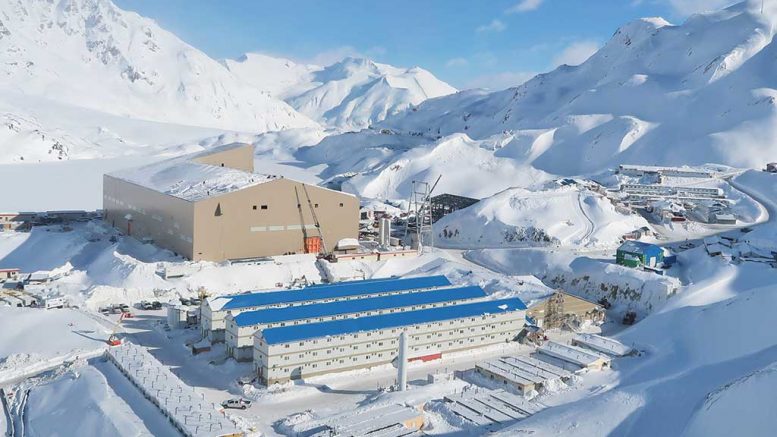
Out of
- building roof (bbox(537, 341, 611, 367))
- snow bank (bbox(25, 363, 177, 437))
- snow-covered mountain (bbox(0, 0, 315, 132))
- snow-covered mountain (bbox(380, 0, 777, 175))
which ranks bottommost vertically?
snow bank (bbox(25, 363, 177, 437))

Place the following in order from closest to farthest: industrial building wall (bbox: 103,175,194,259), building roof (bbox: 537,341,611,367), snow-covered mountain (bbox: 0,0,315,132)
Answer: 1. building roof (bbox: 537,341,611,367)
2. industrial building wall (bbox: 103,175,194,259)
3. snow-covered mountain (bbox: 0,0,315,132)

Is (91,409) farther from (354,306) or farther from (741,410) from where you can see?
(741,410)

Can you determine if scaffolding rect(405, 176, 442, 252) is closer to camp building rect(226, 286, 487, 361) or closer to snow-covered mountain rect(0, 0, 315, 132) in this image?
camp building rect(226, 286, 487, 361)

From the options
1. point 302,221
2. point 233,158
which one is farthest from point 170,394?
point 233,158

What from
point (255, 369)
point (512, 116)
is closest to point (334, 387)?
point (255, 369)

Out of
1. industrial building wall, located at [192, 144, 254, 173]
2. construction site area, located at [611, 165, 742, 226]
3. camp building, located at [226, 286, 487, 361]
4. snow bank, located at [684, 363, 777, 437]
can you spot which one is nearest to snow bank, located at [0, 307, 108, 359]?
camp building, located at [226, 286, 487, 361]

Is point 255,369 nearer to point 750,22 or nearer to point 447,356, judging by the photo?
point 447,356

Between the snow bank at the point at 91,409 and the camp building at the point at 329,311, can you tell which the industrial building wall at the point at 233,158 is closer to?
the camp building at the point at 329,311

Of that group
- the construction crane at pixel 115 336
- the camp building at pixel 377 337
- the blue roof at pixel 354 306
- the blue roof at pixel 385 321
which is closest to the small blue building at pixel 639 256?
the blue roof at pixel 385 321
